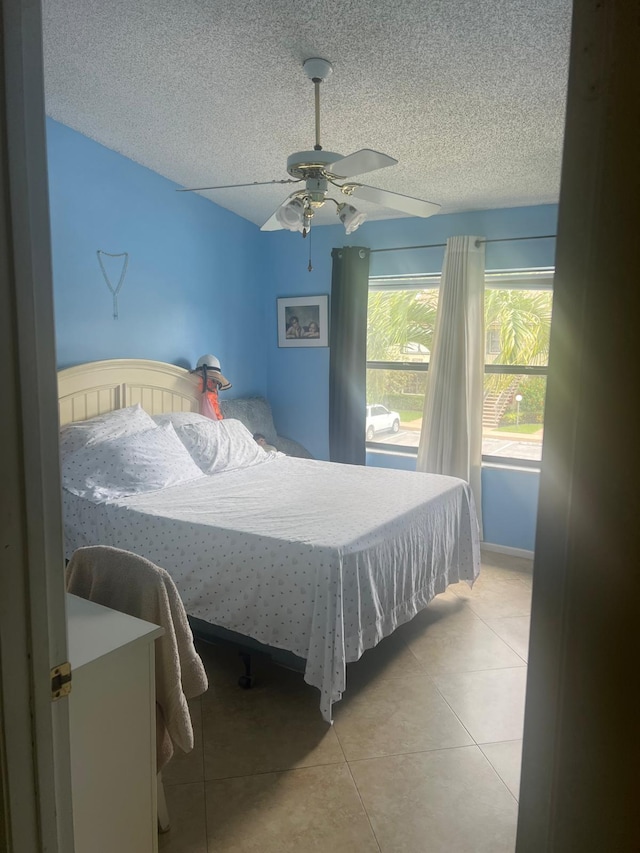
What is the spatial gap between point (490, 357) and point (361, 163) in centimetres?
250

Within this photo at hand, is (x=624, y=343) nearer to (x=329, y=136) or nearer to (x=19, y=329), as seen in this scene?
(x=19, y=329)

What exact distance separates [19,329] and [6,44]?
362 mm

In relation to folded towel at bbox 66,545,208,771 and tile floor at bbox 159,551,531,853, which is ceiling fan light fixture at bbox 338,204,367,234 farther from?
tile floor at bbox 159,551,531,853

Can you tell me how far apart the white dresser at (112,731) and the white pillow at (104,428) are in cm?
175

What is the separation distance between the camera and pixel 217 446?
365 cm

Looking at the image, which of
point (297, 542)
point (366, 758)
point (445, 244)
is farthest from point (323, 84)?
point (366, 758)

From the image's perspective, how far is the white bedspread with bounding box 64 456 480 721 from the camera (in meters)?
2.23

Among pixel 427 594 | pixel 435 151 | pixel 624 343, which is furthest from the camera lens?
pixel 435 151

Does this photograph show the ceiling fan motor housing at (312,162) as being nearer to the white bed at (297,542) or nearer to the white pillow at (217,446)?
the white bed at (297,542)

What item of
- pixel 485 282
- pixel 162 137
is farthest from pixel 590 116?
pixel 485 282

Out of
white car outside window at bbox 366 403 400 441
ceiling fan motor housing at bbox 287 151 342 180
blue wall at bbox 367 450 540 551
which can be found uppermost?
ceiling fan motor housing at bbox 287 151 342 180

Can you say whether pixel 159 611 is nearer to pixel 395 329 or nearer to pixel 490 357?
pixel 490 357

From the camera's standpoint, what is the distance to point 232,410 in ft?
14.7

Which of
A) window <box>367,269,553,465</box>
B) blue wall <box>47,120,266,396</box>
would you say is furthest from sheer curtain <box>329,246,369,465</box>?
blue wall <box>47,120,266,396</box>
